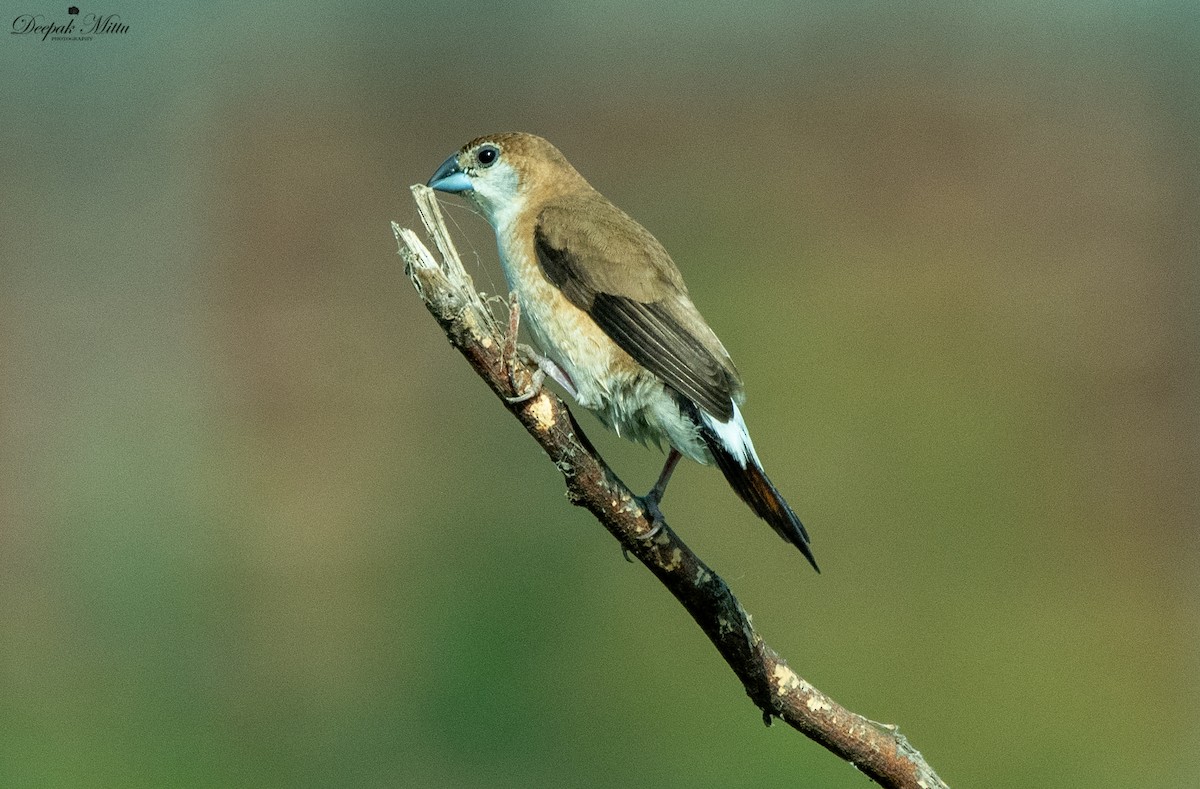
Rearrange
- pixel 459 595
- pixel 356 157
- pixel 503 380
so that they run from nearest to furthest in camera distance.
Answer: pixel 503 380 < pixel 459 595 < pixel 356 157

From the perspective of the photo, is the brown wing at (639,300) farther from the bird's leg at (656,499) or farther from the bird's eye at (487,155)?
the bird's eye at (487,155)

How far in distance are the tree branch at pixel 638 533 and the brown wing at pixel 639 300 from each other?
0.60 m

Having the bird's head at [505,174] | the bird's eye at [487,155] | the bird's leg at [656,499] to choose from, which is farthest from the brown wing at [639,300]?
the bird's eye at [487,155]

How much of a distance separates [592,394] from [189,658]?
18.3ft

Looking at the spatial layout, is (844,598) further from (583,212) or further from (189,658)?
(583,212)

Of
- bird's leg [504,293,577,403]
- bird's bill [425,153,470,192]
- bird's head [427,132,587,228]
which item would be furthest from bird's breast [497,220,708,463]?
bird's bill [425,153,470,192]

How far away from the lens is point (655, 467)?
29.3ft

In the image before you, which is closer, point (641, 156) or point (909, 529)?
point (909, 529)

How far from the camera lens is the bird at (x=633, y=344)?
395cm

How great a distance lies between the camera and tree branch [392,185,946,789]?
3379 mm

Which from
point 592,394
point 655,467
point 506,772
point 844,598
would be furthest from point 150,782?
point 592,394

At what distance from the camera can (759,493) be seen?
151 inches

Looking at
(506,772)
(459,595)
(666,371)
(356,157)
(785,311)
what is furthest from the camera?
(356,157)

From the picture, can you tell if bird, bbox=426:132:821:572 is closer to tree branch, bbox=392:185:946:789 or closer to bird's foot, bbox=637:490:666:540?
bird's foot, bbox=637:490:666:540
